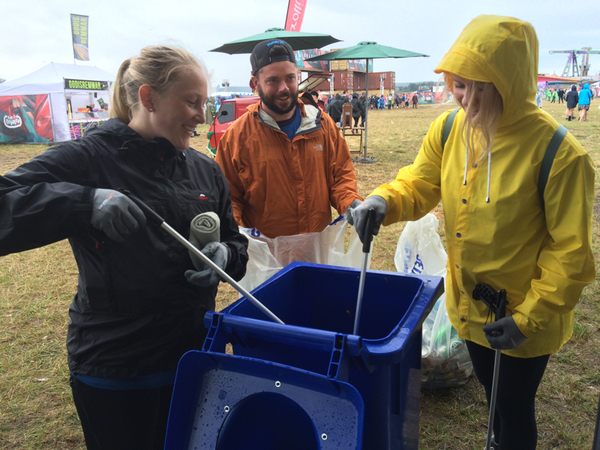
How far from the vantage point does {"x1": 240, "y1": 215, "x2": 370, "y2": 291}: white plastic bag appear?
7.66 feet

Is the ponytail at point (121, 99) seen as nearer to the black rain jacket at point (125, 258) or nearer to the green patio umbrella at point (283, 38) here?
the black rain jacket at point (125, 258)

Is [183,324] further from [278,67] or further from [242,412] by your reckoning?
[278,67]

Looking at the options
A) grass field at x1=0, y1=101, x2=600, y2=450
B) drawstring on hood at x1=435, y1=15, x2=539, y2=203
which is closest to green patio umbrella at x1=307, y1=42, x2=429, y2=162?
grass field at x1=0, y1=101, x2=600, y2=450

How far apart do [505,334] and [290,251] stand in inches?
51.6

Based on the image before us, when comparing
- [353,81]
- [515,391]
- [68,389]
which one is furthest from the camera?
[353,81]

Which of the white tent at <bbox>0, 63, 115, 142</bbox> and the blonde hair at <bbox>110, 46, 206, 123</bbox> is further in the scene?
the white tent at <bbox>0, 63, 115, 142</bbox>

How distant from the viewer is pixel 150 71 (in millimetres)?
1272

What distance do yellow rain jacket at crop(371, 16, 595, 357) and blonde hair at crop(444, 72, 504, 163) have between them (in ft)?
0.10

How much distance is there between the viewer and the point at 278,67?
7.38 ft

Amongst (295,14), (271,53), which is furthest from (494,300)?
(295,14)

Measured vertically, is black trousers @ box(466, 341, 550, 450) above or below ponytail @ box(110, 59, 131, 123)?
below

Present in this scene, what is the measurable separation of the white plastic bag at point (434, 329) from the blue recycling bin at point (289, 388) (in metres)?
0.98

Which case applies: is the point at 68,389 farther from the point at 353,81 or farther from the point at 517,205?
the point at 353,81

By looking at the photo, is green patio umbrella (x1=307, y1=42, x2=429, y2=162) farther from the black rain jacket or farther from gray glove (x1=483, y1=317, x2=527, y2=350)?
gray glove (x1=483, y1=317, x2=527, y2=350)
